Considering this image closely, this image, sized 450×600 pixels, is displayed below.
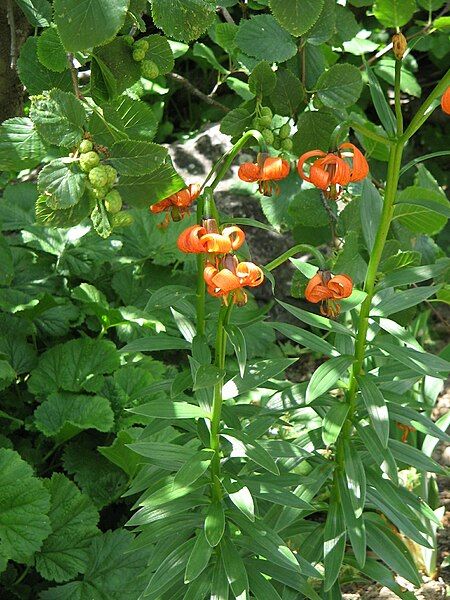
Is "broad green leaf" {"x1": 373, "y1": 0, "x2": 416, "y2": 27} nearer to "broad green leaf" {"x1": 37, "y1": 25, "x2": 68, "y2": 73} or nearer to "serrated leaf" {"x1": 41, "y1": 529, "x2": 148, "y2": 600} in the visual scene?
"broad green leaf" {"x1": 37, "y1": 25, "x2": 68, "y2": 73}

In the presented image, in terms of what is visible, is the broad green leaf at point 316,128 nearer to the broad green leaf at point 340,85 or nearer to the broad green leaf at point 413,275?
the broad green leaf at point 340,85

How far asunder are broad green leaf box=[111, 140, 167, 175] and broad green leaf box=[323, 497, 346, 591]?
40.0 inches

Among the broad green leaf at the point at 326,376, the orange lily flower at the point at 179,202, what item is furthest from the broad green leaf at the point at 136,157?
the broad green leaf at the point at 326,376

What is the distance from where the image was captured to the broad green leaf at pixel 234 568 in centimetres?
169

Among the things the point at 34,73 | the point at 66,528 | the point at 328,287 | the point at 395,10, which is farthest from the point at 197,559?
the point at 395,10

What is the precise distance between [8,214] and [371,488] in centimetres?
161

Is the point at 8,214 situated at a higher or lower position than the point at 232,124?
lower

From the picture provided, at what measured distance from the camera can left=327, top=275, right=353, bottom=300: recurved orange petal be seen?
4.67 feet

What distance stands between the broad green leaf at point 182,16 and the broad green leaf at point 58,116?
16 centimetres

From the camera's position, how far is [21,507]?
82.6 inches

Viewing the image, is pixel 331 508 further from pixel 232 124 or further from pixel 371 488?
pixel 232 124

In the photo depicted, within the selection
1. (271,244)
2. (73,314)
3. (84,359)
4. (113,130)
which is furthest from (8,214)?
(113,130)

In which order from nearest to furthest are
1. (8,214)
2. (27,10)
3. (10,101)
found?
(27,10), (10,101), (8,214)

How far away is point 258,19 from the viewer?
163 centimetres
